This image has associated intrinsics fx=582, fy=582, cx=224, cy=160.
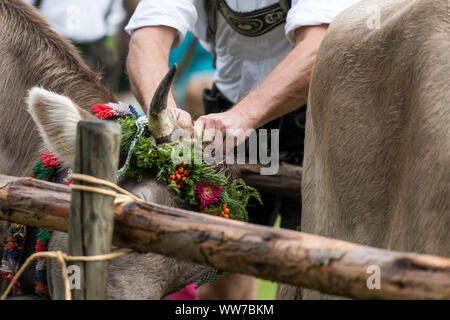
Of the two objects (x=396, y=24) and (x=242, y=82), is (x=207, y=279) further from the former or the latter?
(x=242, y=82)

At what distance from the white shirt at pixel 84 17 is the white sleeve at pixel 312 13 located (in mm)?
2472

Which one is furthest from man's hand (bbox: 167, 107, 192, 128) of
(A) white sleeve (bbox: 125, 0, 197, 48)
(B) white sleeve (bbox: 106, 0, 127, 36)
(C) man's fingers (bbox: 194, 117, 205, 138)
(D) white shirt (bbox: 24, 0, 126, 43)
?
(B) white sleeve (bbox: 106, 0, 127, 36)

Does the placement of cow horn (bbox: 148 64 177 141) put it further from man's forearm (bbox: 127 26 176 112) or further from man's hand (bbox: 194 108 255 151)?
man's forearm (bbox: 127 26 176 112)

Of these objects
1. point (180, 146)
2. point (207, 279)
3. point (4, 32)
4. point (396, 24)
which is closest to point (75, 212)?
point (180, 146)

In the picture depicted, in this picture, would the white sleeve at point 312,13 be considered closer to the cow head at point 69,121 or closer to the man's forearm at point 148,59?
the man's forearm at point 148,59

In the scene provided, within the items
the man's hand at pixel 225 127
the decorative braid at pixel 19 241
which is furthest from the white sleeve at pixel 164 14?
the decorative braid at pixel 19 241

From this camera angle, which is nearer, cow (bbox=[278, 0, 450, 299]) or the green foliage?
cow (bbox=[278, 0, 450, 299])

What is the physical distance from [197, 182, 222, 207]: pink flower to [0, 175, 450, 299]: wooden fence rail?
579 millimetres

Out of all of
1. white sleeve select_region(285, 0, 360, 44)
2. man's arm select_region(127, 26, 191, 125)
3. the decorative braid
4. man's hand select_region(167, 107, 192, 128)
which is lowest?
the decorative braid

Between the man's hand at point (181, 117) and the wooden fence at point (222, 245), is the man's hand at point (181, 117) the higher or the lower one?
the higher one

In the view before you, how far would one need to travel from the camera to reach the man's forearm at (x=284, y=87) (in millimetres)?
2400

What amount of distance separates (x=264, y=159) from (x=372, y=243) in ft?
2.99

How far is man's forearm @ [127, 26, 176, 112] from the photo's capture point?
2594 mm

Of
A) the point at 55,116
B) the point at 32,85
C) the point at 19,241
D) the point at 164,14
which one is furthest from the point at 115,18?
the point at 55,116
